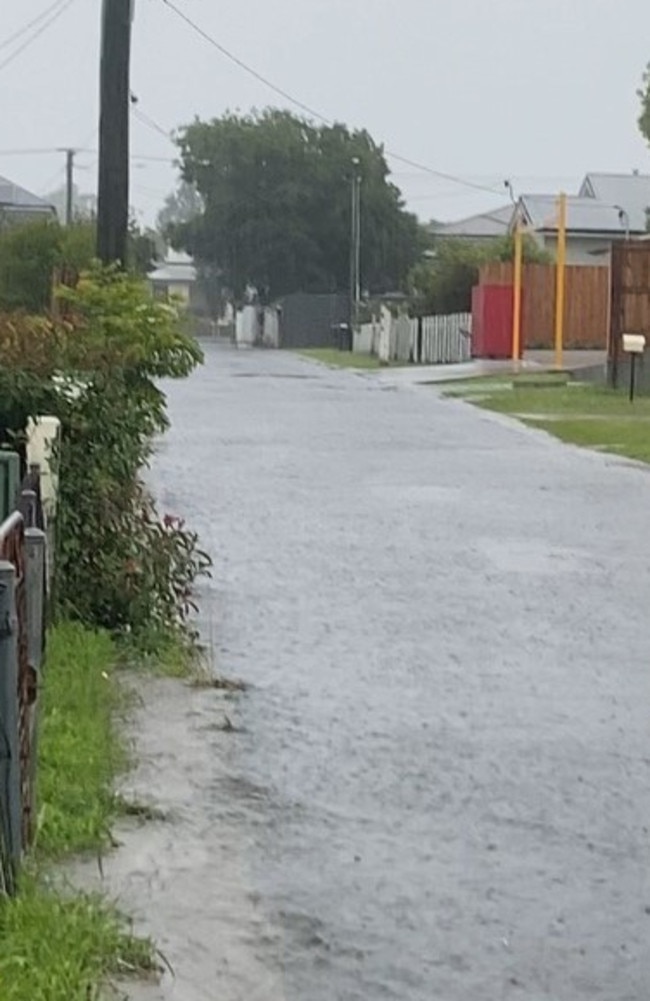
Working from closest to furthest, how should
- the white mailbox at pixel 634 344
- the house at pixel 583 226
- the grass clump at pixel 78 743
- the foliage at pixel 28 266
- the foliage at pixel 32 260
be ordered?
the grass clump at pixel 78 743 → the foliage at pixel 32 260 → the foliage at pixel 28 266 → the white mailbox at pixel 634 344 → the house at pixel 583 226

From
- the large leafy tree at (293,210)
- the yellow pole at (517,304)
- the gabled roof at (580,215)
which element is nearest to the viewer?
the yellow pole at (517,304)

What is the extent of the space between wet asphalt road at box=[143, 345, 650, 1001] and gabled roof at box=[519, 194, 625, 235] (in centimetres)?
6036

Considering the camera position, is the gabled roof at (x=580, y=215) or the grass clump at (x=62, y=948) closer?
the grass clump at (x=62, y=948)

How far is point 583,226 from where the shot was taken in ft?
259

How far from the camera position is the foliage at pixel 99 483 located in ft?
32.6

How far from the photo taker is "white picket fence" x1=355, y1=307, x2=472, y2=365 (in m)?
55.3

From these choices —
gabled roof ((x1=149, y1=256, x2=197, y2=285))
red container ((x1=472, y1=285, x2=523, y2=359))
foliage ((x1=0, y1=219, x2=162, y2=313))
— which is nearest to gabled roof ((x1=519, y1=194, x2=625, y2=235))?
red container ((x1=472, y1=285, x2=523, y2=359))

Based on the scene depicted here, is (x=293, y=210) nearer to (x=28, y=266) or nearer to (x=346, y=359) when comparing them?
(x=346, y=359)

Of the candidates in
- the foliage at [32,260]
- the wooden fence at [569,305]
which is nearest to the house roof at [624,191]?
the wooden fence at [569,305]

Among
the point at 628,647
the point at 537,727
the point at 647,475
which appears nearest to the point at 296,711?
the point at 537,727

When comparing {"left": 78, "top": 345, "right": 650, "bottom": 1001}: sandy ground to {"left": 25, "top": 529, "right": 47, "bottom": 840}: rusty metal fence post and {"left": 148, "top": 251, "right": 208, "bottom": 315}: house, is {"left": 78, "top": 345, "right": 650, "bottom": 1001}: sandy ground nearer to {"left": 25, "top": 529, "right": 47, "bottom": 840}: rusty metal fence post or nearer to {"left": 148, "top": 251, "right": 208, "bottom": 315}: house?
{"left": 25, "top": 529, "right": 47, "bottom": 840}: rusty metal fence post

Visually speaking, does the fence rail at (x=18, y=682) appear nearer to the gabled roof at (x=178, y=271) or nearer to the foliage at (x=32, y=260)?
the foliage at (x=32, y=260)

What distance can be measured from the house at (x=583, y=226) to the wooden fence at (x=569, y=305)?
21188 millimetres

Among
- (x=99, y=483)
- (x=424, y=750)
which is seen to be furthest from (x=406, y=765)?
(x=99, y=483)
